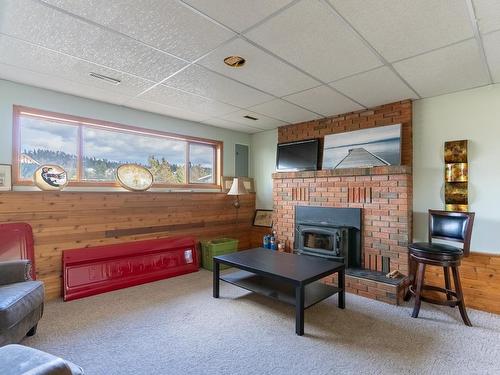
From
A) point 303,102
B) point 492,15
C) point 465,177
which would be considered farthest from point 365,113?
point 492,15

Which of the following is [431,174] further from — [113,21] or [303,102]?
[113,21]

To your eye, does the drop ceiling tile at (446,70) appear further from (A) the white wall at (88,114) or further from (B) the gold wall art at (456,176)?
(A) the white wall at (88,114)

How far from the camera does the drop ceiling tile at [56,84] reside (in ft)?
8.87

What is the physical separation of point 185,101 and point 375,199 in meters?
2.80

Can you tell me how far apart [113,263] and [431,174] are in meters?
4.12

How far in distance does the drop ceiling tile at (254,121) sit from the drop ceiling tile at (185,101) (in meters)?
0.18

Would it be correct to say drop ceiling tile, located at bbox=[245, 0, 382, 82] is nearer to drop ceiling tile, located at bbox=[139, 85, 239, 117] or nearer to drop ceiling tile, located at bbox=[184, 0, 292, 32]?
drop ceiling tile, located at bbox=[184, 0, 292, 32]

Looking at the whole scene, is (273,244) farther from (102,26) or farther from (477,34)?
(102,26)

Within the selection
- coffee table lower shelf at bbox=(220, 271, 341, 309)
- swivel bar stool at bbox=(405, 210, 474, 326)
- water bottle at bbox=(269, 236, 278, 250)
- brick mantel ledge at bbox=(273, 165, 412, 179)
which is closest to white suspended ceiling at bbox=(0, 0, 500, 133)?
brick mantel ledge at bbox=(273, 165, 412, 179)

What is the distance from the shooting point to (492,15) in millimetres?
1800

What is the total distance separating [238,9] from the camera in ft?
5.74

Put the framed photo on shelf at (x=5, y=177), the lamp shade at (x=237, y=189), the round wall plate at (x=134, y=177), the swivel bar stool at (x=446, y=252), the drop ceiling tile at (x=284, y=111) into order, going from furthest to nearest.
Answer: the lamp shade at (x=237, y=189) → the round wall plate at (x=134, y=177) → the drop ceiling tile at (x=284, y=111) → the framed photo on shelf at (x=5, y=177) → the swivel bar stool at (x=446, y=252)

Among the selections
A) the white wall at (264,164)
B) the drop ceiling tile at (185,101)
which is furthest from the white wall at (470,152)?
the drop ceiling tile at (185,101)

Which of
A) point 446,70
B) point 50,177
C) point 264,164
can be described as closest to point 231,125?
point 264,164
